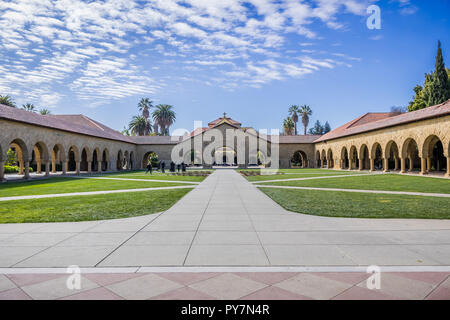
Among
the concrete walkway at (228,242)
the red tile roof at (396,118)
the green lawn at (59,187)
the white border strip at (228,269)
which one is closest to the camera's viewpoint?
the white border strip at (228,269)

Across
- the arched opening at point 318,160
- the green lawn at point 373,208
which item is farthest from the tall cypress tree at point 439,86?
the green lawn at point 373,208

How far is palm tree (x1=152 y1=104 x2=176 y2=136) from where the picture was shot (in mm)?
77375

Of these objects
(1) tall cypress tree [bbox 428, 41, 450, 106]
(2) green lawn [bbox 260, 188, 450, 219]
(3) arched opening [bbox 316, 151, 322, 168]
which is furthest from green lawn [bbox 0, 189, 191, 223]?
(1) tall cypress tree [bbox 428, 41, 450, 106]

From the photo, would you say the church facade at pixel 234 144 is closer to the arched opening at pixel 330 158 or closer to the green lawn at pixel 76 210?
the arched opening at pixel 330 158

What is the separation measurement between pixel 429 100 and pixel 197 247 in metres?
51.5

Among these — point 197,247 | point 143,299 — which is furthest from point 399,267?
point 143,299

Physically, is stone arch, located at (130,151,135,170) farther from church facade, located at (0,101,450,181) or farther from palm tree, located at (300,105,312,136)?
palm tree, located at (300,105,312,136)

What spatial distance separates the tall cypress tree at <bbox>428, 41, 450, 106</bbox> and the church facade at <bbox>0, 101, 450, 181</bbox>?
605 cm

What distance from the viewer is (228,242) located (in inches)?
214

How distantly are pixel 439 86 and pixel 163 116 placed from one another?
58911mm

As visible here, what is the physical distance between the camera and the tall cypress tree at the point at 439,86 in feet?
142

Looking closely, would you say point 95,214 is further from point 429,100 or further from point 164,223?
point 429,100

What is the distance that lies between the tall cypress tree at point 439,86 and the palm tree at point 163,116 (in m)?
56.8

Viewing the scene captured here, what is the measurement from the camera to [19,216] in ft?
26.3
